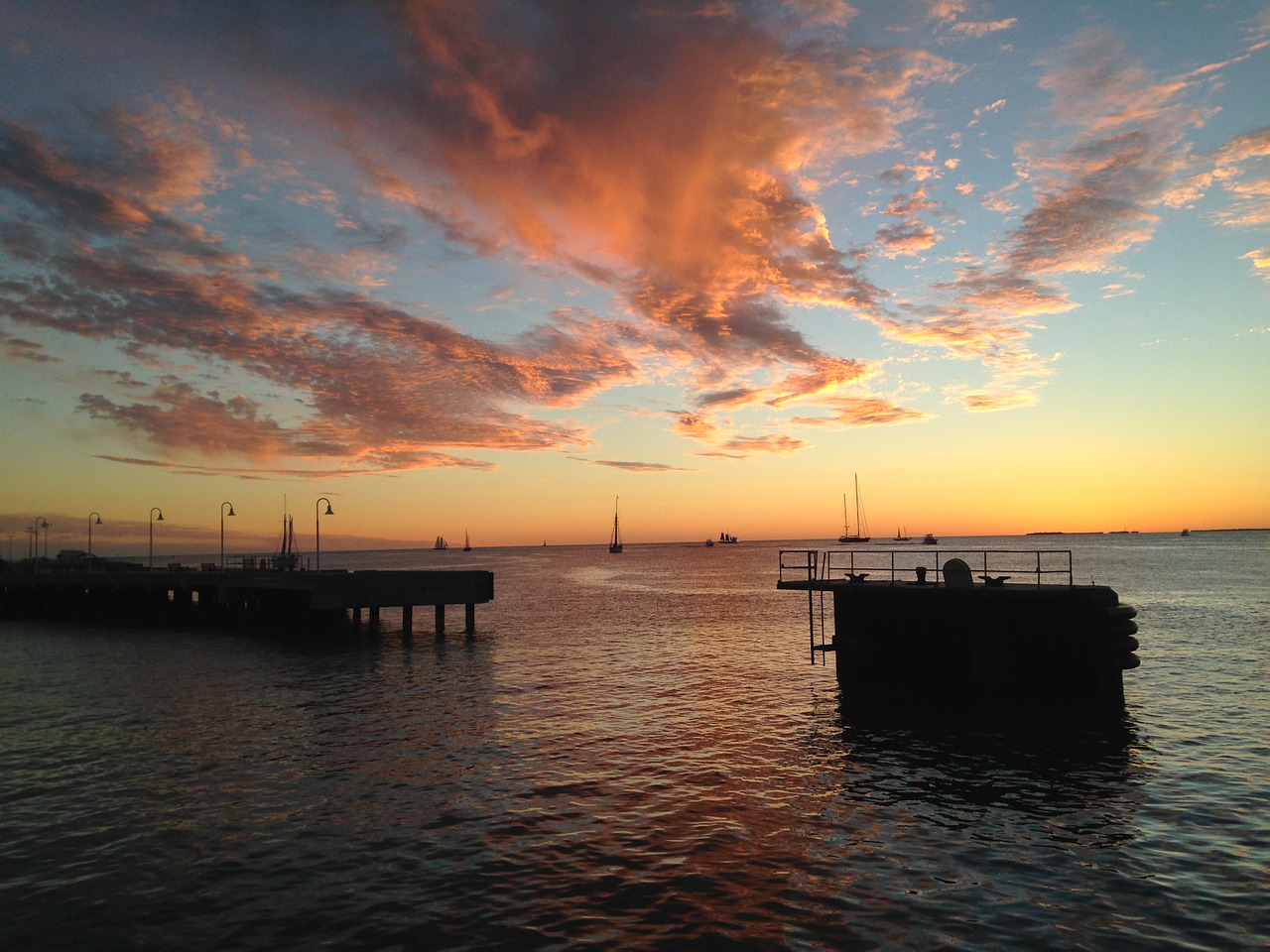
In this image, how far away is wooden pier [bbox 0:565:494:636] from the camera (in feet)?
160

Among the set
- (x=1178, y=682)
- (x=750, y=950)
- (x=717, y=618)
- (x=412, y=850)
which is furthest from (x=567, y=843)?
(x=717, y=618)

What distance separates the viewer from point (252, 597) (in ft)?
201

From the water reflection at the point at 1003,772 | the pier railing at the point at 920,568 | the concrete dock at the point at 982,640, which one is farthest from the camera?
the pier railing at the point at 920,568

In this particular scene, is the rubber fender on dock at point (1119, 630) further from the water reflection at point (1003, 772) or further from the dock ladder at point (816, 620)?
the dock ladder at point (816, 620)

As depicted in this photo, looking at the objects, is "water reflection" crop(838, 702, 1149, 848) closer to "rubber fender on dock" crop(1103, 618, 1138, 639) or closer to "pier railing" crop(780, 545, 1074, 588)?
"rubber fender on dock" crop(1103, 618, 1138, 639)

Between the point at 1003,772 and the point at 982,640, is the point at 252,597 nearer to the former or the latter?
the point at 982,640

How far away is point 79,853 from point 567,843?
32.5ft

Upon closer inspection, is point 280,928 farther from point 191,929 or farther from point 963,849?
point 963,849

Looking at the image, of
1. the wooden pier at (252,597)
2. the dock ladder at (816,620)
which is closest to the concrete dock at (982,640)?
the dock ladder at (816,620)

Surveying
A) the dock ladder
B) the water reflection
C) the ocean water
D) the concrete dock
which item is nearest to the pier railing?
the dock ladder

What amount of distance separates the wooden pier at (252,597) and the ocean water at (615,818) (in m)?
14.0

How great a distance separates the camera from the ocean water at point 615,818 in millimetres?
12031

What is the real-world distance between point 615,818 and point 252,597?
5452cm

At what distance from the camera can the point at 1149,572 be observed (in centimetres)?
11488
